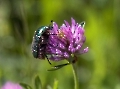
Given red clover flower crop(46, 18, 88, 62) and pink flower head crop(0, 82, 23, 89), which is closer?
red clover flower crop(46, 18, 88, 62)

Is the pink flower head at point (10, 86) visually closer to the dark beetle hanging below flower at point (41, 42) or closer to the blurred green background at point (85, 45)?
the blurred green background at point (85, 45)

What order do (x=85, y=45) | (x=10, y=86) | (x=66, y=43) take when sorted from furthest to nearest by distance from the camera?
(x=85, y=45)
(x=10, y=86)
(x=66, y=43)

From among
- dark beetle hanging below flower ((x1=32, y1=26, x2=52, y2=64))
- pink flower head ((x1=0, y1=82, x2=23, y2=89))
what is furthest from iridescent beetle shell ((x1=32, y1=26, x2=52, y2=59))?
pink flower head ((x1=0, y1=82, x2=23, y2=89))

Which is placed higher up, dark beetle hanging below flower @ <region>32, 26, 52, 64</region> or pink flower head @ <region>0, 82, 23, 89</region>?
dark beetle hanging below flower @ <region>32, 26, 52, 64</region>

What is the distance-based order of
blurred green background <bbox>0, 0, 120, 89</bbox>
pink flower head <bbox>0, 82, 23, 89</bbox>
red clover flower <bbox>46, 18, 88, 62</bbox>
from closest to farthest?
1. red clover flower <bbox>46, 18, 88, 62</bbox>
2. pink flower head <bbox>0, 82, 23, 89</bbox>
3. blurred green background <bbox>0, 0, 120, 89</bbox>

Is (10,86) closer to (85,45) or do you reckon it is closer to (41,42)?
(41,42)

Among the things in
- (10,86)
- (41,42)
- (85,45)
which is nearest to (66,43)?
(41,42)

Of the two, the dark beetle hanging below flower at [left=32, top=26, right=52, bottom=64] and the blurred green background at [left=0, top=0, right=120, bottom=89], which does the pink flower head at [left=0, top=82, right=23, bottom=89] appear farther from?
the dark beetle hanging below flower at [left=32, top=26, right=52, bottom=64]

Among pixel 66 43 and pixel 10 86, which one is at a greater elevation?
pixel 66 43

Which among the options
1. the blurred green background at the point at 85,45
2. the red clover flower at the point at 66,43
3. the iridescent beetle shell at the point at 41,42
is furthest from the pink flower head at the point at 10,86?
the red clover flower at the point at 66,43
